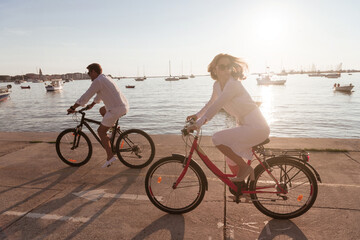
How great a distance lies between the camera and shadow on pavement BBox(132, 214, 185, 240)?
3.02 meters

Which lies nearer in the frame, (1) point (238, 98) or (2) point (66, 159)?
(1) point (238, 98)

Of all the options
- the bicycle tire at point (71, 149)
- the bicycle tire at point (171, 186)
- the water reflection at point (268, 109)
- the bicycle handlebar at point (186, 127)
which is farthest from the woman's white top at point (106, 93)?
the water reflection at point (268, 109)

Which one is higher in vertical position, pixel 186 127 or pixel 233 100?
pixel 233 100

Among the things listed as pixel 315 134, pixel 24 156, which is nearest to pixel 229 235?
pixel 24 156

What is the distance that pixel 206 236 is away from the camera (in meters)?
2.98

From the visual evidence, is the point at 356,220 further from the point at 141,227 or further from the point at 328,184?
the point at 141,227

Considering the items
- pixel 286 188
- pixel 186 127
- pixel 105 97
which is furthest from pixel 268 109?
pixel 186 127

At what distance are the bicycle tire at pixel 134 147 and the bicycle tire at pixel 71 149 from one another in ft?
2.48

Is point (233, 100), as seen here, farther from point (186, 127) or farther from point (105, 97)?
point (105, 97)

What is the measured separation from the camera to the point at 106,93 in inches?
197

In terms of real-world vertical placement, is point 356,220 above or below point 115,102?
below

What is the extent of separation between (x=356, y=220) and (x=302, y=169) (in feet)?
3.27

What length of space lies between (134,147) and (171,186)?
6.45 ft

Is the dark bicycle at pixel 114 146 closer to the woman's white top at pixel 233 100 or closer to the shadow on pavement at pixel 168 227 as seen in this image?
the shadow on pavement at pixel 168 227
